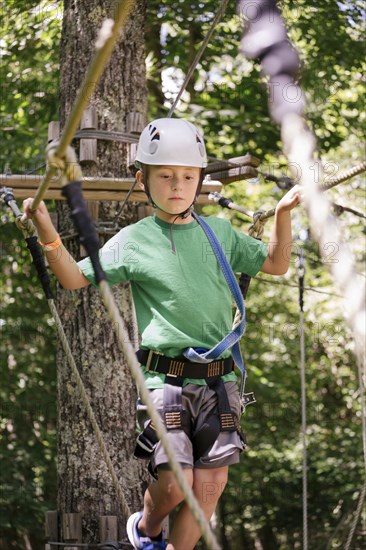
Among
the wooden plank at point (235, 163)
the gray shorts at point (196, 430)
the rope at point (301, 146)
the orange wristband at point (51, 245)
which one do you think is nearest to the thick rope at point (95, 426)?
the gray shorts at point (196, 430)

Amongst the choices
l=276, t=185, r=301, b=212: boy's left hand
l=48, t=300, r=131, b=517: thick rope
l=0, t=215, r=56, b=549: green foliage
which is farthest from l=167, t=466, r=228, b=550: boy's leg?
l=0, t=215, r=56, b=549: green foliage

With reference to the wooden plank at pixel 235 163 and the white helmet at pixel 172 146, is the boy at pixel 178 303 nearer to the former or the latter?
the white helmet at pixel 172 146

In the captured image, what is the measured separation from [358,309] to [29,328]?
23.9 feet

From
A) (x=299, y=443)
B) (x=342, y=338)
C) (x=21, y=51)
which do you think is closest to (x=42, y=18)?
(x=21, y=51)

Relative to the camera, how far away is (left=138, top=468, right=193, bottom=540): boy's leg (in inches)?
93.4

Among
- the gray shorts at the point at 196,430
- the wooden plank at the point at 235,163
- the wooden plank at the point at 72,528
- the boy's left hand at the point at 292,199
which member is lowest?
the wooden plank at the point at 72,528

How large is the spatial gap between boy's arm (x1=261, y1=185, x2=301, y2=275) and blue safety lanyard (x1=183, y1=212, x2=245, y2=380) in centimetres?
16

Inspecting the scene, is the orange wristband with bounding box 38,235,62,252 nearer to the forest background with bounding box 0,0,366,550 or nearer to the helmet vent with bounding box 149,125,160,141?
the helmet vent with bounding box 149,125,160,141

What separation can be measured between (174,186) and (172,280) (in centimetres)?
27

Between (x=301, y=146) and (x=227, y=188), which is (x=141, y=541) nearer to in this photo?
(x=301, y=146)

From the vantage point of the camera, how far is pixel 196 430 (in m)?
2.45

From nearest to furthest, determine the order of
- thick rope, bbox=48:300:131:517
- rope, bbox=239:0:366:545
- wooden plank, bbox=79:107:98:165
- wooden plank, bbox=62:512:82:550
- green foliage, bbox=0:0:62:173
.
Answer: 1. rope, bbox=239:0:366:545
2. thick rope, bbox=48:300:131:517
3. wooden plank, bbox=62:512:82:550
4. wooden plank, bbox=79:107:98:165
5. green foliage, bbox=0:0:62:173

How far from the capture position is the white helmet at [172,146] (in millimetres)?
2520

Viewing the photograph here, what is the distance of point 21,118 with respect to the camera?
769 centimetres
